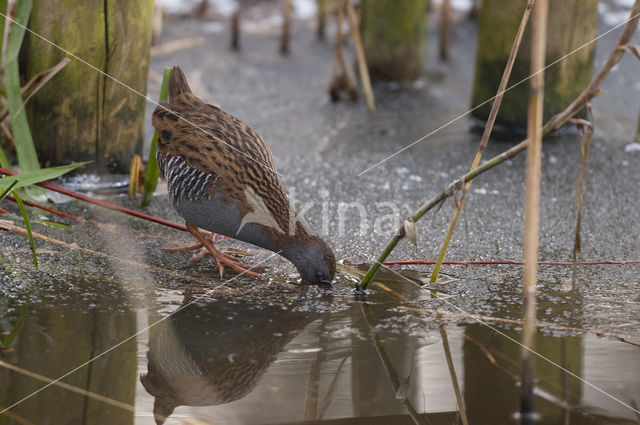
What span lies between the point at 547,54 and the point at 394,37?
1.70 meters

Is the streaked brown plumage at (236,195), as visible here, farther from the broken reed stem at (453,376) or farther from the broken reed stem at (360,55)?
the broken reed stem at (360,55)

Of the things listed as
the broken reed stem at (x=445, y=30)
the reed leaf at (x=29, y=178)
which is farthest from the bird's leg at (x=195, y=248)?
the broken reed stem at (x=445, y=30)

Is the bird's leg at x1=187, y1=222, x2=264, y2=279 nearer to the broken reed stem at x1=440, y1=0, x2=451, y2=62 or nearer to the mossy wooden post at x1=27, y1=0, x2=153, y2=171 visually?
the mossy wooden post at x1=27, y1=0, x2=153, y2=171

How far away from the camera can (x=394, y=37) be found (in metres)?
5.96

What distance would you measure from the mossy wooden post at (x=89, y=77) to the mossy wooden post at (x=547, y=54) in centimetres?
217

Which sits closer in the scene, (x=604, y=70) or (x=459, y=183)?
(x=604, y=70)

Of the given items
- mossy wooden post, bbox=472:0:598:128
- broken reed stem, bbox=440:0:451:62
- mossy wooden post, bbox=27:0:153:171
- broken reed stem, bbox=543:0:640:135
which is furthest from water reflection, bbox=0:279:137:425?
broken reed stem, bbox=440:0:451:62

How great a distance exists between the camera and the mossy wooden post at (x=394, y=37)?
5.91 meters

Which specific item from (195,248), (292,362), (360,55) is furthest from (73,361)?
(360,55)

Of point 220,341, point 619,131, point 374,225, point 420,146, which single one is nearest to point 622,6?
point 619,131

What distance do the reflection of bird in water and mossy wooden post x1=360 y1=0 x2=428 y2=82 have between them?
369 cm

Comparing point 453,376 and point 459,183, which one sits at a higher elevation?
point 459,183

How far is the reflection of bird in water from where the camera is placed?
2.24 m

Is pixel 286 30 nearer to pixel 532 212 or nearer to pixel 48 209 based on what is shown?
pixel 48 209
